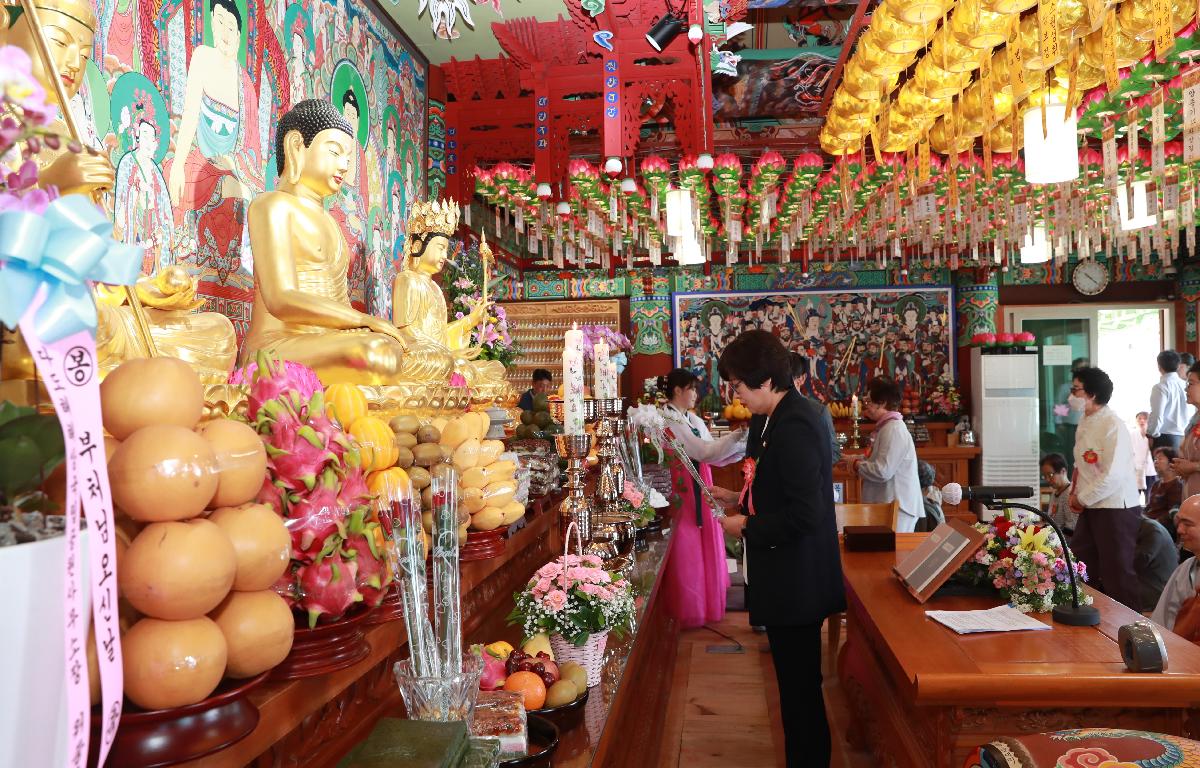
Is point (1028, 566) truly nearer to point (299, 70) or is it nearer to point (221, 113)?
point (221, 113)

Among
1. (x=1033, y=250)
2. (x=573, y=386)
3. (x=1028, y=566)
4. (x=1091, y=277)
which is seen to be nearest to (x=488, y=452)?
(x=573, y=386)

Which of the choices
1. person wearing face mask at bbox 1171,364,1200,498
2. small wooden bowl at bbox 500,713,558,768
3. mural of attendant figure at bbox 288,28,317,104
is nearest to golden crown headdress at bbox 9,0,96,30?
small wooden bowl at bbox 500,713,558,768

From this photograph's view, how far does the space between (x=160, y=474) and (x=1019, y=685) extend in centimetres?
176

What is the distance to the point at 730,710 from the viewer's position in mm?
3645

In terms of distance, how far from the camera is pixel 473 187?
6.49 m

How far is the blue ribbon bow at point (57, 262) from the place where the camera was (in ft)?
1.60

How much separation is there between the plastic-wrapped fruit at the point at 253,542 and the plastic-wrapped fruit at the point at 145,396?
9 centimetres

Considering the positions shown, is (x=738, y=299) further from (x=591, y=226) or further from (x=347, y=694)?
(x=347, y=694)

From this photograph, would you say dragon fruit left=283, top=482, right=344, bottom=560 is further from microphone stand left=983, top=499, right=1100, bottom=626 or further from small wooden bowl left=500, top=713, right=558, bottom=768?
microphone stand left=983, top=499, right=1100, bottom=626

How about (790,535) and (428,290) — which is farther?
(428,290)

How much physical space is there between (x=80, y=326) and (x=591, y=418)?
2.12 metres

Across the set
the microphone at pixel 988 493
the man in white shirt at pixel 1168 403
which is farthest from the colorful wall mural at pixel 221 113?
the man in white shirt at pixel 1168 403

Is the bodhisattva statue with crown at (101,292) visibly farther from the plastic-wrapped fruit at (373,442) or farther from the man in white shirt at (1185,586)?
the man in white shirt at (1185,586)

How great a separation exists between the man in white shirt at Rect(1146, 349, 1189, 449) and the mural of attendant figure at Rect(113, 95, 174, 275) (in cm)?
778
